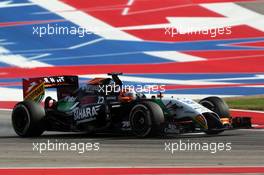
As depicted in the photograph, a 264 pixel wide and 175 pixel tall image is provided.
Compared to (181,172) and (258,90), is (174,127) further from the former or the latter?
(258,90)

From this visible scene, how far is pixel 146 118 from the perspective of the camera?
43.5 ft

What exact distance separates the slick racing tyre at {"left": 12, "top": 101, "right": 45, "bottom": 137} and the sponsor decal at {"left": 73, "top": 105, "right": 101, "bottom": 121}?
709 mm

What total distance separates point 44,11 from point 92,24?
2.16m

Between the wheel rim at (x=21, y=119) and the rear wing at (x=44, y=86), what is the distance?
0.57 meters

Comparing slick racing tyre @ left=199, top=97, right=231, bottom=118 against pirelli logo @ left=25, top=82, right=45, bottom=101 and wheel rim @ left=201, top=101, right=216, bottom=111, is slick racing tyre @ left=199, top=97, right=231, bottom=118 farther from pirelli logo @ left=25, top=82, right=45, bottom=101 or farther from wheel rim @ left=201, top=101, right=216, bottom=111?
pirelli logo @ left=25, top=82, right=45, bottom=101

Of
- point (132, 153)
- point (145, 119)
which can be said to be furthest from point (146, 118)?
point (132, 153)

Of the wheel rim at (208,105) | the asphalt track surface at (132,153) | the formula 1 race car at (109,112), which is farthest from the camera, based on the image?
the wheel rim at (208,105)

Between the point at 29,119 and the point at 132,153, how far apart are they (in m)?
3.91

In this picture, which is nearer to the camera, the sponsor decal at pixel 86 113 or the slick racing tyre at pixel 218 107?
the sponsor decal at pixel 86 113

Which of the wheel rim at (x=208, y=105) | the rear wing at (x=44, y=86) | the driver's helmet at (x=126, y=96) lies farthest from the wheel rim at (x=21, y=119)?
the wheel rim at (x=208, y=105)

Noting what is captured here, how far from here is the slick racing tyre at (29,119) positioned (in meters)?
14.6

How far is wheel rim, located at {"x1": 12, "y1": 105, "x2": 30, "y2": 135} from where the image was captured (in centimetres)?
1471

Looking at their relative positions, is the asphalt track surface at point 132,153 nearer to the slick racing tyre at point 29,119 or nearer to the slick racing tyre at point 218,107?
the slick racing tyre at point 29,119

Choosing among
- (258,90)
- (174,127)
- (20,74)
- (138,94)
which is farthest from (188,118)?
(20,74)
